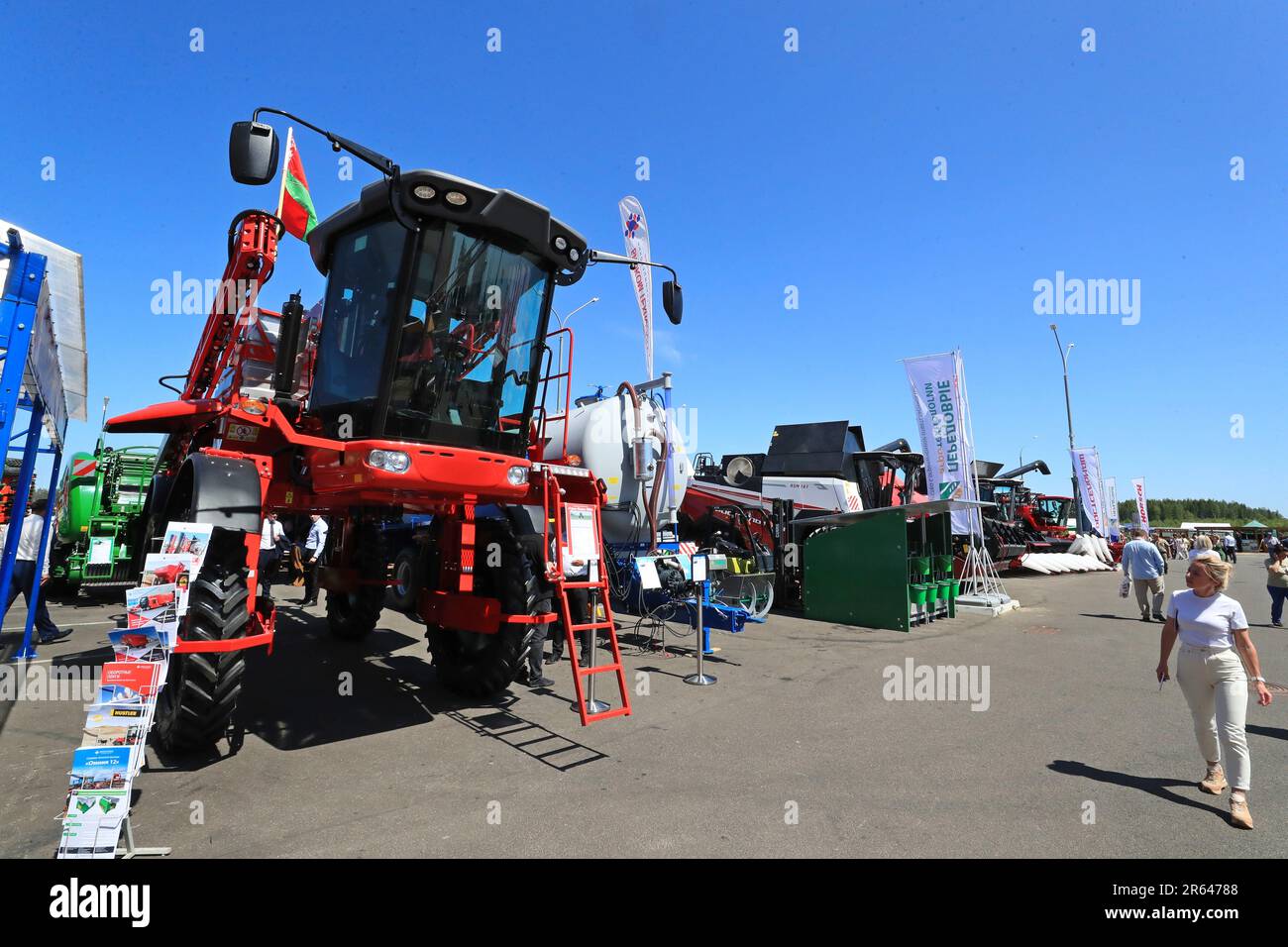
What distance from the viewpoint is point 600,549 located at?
5.16 m

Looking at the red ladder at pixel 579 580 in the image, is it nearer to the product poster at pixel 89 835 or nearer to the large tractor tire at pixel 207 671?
the large tractor tire at pixel 207 671

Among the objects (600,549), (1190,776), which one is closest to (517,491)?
(600,549)

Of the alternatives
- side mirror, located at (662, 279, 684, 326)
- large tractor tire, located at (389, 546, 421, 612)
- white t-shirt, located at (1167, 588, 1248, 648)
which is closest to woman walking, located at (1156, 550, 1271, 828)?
white t-shirt, located at (1167, 588, 1248, 648)

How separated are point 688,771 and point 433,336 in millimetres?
3427

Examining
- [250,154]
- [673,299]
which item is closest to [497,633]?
[673,299]

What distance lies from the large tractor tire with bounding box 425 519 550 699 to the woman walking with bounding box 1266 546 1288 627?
12.6 metres

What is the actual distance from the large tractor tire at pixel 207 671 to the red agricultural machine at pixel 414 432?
0.01 metres

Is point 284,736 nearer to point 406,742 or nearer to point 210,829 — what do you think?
point 406,742

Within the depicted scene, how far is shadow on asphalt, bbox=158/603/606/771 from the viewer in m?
4.61

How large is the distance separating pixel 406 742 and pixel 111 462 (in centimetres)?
1042

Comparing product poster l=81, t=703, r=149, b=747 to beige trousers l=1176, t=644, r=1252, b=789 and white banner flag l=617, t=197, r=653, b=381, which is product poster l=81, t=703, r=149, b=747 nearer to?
beige trousers l=1176, t=644, r=1252, b=789

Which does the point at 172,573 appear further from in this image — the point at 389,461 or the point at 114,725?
the point at 389,461

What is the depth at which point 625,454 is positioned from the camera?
9.23m

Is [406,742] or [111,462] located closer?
[406,742]
